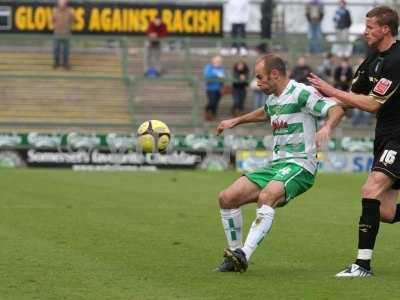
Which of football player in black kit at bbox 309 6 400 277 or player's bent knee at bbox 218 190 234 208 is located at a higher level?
football player in black kit at bbox 309 6 400 277

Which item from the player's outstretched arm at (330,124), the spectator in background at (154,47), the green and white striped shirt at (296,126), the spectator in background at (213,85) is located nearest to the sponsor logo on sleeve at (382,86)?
the player's outstretched arm at (330,124)

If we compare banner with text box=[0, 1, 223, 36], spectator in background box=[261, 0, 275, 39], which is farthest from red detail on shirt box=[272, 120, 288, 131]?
spectator in background box=[261, 0, 275, 39]

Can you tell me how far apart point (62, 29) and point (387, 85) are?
23.1m

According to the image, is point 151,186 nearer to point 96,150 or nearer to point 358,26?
point 96,150

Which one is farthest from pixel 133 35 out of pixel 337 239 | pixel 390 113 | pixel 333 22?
pixel 390 113

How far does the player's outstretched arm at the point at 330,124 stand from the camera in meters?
9.45

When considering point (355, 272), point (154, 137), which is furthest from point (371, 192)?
point (154, 137)

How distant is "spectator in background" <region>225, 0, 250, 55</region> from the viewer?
33156mm

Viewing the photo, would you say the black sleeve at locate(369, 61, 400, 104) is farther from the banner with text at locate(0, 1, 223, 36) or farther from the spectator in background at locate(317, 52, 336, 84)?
the banner with text at locate(0, 1, 223, 36)

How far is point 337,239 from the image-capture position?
43.2 feet

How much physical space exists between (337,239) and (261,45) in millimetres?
20653

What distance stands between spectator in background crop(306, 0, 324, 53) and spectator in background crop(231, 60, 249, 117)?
11.6 ft

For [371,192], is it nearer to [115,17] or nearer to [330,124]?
[330,124]

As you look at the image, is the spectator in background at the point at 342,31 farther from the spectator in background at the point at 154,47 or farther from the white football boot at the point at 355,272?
the white football boot at the point at 355,272
